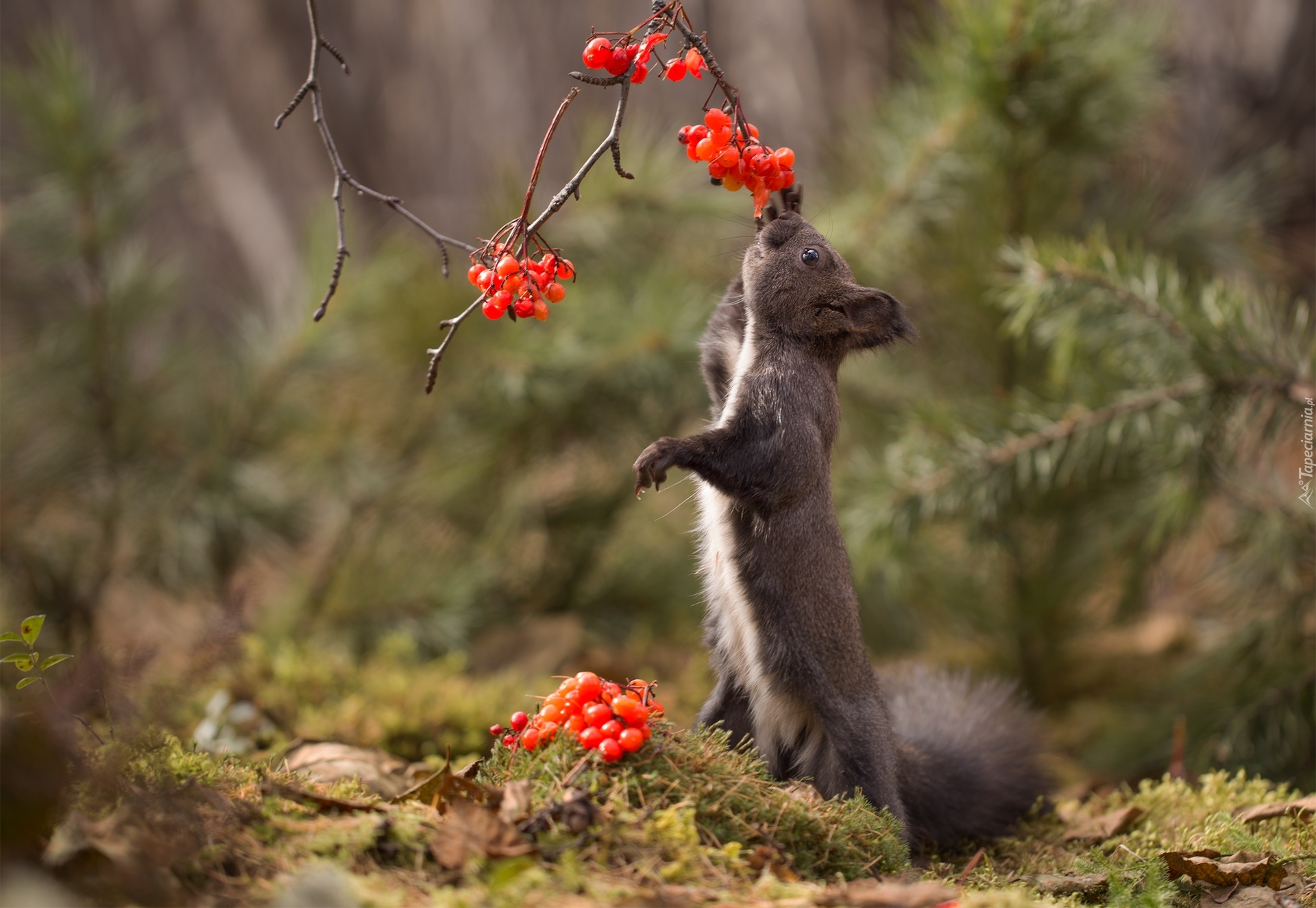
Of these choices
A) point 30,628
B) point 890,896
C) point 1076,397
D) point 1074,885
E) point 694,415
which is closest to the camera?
point 890,896

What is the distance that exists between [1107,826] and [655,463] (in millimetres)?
1645

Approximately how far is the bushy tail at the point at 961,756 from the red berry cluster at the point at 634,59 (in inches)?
67.2

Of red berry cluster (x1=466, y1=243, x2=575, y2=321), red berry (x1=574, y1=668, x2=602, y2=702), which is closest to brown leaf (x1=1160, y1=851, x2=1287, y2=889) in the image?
red berry (x1=574, y1=668, x2=602, y2=702)

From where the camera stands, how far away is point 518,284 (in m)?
2.17

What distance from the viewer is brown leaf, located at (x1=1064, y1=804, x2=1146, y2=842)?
2.88 m

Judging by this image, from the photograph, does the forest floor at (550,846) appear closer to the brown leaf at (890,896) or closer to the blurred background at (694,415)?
the brown leaf at (890,896)

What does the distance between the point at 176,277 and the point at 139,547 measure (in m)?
1.27

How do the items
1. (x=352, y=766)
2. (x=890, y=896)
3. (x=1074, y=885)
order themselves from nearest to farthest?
(x=890, y=896) < (x=1074, y=885) < (x=352, y=766)

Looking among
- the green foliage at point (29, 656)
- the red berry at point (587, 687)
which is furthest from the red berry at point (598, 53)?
the green foliage at point (29, 656)

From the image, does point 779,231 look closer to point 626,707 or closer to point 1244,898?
point 626,707

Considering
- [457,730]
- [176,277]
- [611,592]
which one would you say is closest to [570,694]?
[457,730]

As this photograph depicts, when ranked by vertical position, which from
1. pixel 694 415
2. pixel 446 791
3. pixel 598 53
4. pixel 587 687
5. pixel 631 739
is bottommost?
pixel 446 791

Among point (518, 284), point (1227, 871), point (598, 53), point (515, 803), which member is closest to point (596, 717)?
point (515, 803)

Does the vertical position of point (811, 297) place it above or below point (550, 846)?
above
